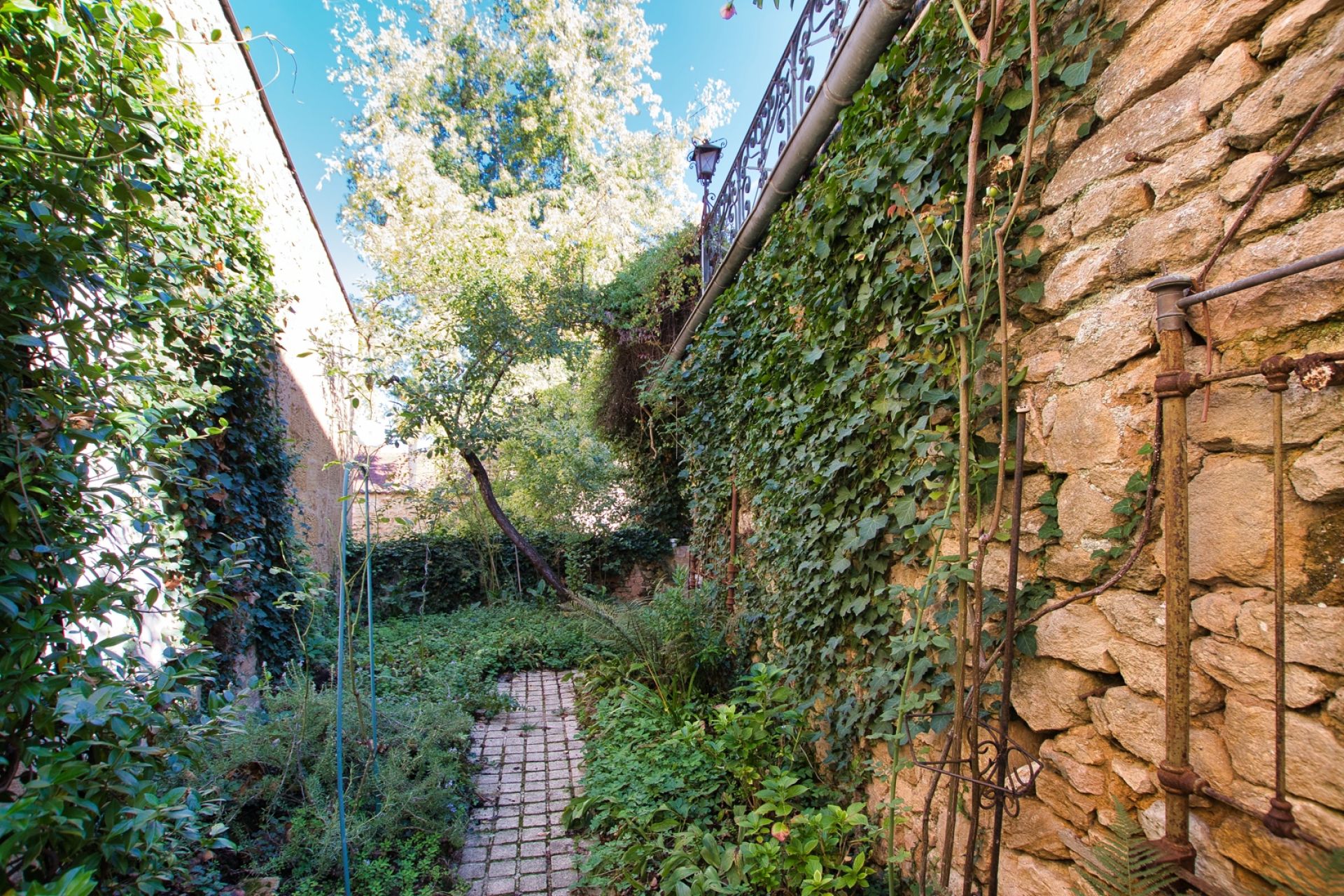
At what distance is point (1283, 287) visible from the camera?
1.00m

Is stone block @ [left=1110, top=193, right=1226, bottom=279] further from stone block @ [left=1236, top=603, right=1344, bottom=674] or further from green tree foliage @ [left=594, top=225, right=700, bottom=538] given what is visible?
green tree foliage @ [left=594, top=225, right=700, bottom=538]

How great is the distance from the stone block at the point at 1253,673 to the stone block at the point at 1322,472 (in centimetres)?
27

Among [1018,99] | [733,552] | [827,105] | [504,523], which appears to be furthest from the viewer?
[504,523]

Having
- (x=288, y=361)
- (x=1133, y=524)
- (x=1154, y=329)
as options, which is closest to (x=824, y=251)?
(x=1154, y=329)

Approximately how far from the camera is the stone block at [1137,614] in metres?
1.18

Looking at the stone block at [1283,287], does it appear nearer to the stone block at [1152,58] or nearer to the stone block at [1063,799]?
the stone block at [1152,58]

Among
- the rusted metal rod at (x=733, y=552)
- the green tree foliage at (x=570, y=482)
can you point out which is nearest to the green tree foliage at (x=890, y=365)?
the rusted metal rod at (x=733, y=552)

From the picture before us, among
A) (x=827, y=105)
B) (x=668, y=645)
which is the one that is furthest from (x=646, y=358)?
(x=827, y=105)

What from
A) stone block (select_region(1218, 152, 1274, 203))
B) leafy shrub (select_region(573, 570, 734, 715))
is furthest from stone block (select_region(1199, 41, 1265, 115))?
leafy shrub (select_region(573, 570, 734, 715))

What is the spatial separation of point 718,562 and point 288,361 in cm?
369

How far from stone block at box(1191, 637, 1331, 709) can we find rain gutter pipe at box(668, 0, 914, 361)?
198 cm

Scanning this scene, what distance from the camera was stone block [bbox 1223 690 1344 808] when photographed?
93 cm

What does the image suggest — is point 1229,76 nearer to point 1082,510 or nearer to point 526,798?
point 1082,510

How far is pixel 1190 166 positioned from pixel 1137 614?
84 cm
